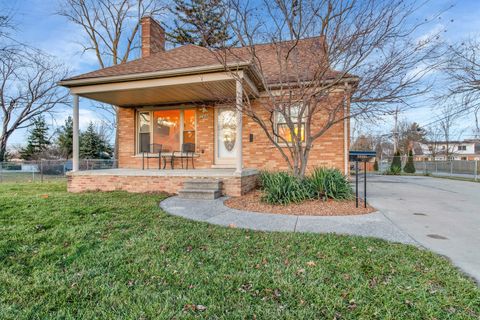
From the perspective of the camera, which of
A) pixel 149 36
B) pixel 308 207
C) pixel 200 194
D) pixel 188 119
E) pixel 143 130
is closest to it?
pixel 308 207

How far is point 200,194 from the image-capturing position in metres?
6.43

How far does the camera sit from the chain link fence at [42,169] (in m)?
12.8

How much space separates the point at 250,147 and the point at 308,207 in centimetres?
412

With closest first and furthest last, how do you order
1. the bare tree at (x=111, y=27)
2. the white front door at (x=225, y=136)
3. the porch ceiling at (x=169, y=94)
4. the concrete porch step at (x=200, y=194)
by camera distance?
the concrete porch step at (x=200, y=194) → the porch ceiling at (x=169, y=94) → the white front door at (x=225, y=136) → the bare tree at (x=111, y=27)

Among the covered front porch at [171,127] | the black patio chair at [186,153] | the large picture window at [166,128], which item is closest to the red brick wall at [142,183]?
the covered front porch at [171,127]

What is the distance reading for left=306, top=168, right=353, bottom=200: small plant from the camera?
5926mm

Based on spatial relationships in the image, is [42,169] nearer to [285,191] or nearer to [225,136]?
[225,136]

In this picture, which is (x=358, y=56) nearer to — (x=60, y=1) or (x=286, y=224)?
(x=286, y=224)

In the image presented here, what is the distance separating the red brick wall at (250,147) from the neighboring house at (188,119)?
0.10ft

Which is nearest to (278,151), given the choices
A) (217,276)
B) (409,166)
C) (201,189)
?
(201,189)

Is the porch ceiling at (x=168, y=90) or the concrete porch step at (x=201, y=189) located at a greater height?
the porch ceiling at (x=168, y=90)

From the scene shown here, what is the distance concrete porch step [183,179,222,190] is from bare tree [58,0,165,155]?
1209cm

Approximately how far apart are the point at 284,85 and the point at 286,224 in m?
4.93

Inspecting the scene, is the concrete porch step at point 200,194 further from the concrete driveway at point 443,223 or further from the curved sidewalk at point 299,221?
the concrete driveway at point 443,223
